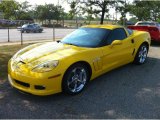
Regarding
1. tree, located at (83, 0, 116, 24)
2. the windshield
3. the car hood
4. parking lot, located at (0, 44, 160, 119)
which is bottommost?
parking lot, located at (0, 44, 160, 119)

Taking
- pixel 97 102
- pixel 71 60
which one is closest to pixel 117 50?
pixel 71 60

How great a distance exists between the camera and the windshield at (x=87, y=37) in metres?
5.42

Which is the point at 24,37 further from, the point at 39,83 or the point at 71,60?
the point at 39,83

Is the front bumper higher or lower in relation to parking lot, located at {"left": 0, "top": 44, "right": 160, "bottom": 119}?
higher

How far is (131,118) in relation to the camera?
149 inches

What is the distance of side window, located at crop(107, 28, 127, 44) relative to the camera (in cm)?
572

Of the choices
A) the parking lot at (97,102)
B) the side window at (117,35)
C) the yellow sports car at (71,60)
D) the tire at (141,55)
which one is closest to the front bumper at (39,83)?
the yellow sports car at (71,60)

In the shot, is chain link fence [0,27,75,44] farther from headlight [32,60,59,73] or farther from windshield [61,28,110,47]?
headlight [32,60,59,73]

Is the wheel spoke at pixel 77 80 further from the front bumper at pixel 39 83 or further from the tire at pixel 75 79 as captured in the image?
the front bumper at pixel 39 83

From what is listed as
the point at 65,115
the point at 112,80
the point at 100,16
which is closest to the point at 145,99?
the point at 112,80

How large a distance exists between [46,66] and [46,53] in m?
0.58

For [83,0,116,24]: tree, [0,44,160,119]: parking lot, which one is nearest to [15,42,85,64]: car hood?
[0,44,160,119]: parking lot

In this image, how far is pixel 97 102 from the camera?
436 centimetres

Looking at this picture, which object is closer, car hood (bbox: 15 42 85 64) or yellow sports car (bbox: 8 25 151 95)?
yellow sports car (bbox: 8 25 151 95)
